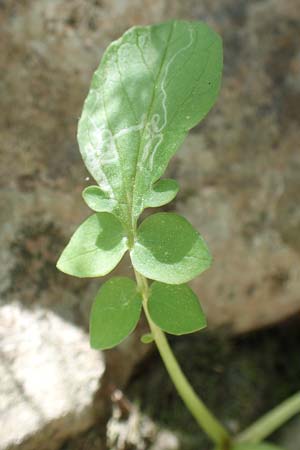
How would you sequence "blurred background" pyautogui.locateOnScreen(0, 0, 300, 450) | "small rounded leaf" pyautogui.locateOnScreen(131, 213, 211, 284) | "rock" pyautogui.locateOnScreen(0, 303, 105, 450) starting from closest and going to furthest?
"small rounded leaf" pyautogui.locateOnScreen(131, 213, 211, 284)
"rock" pyautogui.locateOnScreen(0, 303, 105, 450)
"blurred background" pyautogui.locateOnScreen(0, 0, 300, 450)

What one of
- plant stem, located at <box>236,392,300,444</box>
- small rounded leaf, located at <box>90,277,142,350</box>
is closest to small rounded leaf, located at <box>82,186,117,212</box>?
small rounded leaf, located at <box>90,277,142,350</box>

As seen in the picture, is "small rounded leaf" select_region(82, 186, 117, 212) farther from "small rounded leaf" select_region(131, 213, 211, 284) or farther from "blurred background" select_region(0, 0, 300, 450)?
"blurred background" select_region(0, 0, 300, 450)

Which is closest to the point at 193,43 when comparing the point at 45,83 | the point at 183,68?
the point at 183,68

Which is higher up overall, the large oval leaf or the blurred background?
the large oval leaf

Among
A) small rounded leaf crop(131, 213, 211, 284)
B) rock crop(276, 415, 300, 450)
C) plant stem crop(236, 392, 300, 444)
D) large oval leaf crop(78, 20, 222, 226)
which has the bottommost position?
rock crop(276, 415, 300, 450)

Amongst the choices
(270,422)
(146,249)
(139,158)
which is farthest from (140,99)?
(270,422)

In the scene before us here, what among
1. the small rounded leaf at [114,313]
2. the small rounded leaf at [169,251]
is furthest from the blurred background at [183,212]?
the small rounded leaf at [169,251]

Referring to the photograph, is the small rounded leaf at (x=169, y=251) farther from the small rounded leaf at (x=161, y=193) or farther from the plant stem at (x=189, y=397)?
the plant stem at (x=189, y=397)

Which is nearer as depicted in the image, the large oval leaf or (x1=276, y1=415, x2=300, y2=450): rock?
the large oval leaf
